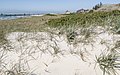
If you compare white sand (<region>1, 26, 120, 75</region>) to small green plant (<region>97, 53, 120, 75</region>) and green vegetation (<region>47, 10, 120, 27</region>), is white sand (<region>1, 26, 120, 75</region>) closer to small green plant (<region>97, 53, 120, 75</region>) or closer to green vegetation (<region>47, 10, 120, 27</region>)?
small green plant (<region>97, 53, 120, 75</region>)

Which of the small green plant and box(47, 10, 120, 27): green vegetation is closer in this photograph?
the small green plant

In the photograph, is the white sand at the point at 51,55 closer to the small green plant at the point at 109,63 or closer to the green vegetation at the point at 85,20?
the small green plant at the point at 109,63

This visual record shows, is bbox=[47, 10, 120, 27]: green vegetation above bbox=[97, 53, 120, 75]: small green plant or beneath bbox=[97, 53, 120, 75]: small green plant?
above

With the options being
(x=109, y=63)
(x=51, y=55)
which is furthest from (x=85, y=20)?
(x=109, y=63)

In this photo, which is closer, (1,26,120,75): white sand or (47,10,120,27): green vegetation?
(1,26,120,75): white sand

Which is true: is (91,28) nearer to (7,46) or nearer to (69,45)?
(69,45)

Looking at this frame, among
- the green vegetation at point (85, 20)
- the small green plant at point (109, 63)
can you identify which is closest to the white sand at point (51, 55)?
the small green plant at point (109, 63)

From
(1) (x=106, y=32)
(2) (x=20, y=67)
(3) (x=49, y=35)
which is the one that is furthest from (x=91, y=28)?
(2) (x=20, y=67)

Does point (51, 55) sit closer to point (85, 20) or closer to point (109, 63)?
point (109, 63)

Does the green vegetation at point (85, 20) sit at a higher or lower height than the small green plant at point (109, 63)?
higher

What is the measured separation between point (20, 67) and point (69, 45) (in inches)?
50.0

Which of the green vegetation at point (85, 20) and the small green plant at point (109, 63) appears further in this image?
the green vegetation at point (85, 20)

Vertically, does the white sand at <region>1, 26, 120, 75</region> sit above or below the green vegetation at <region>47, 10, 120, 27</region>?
below

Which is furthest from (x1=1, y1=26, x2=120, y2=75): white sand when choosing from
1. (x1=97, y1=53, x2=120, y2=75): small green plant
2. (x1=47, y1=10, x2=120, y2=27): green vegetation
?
(x1=47, y1=10, x2=120, y2=27): green vegetation
